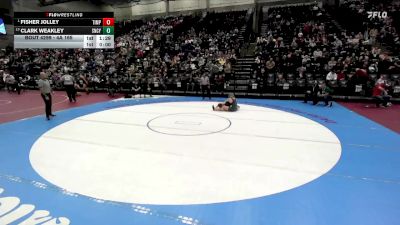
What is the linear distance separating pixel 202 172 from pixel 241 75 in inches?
441

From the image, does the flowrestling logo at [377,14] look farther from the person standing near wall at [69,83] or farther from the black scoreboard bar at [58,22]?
the person standing near wall at [69,83]

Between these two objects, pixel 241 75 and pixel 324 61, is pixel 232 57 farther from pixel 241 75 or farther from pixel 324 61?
pixel 324 61

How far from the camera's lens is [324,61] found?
12789 mm

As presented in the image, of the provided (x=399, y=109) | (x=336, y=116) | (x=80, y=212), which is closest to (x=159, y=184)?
(x=80, y=212)

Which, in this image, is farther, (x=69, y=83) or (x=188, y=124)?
(x=69, y=83)

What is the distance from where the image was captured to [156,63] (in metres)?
17.1

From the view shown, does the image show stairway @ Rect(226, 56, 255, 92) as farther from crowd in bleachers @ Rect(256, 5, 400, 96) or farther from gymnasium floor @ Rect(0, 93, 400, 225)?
gymnasium floor @ Rect(0, 93, 400, 225)

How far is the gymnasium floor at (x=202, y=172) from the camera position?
3.35 m
